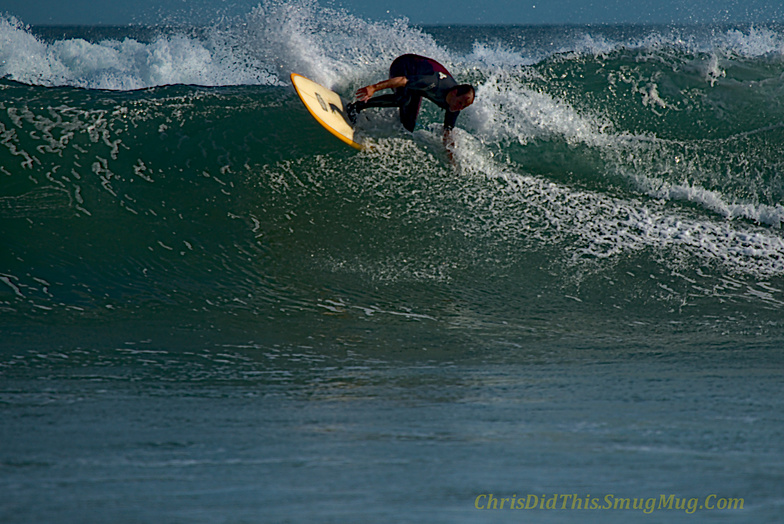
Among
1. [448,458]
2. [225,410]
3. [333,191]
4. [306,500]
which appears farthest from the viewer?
[333,191]

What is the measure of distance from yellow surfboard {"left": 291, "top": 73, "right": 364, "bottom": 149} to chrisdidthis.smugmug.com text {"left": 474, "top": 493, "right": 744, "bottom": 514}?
377 centimetres

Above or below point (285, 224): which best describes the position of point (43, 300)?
below

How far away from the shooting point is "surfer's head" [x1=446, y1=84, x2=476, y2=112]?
457 centimetres

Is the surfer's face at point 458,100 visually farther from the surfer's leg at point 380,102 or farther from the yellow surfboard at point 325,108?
the yellow surfboard at point 325,108

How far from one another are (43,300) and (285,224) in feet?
5.24

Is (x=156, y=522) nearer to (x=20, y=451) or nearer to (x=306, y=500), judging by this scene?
(x=306, y=500)

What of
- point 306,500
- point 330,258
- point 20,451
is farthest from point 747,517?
point 330,258

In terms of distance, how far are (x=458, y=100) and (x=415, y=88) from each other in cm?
37

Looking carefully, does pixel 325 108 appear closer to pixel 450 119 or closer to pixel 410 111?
pixel 410 111

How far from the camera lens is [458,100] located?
4.71m

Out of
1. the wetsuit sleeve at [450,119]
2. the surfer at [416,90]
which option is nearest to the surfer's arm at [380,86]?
the surfer at [416,90]

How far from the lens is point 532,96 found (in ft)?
19.5

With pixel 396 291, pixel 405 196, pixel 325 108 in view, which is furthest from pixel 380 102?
pixel 396 291

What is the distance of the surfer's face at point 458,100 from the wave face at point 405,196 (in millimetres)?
488
